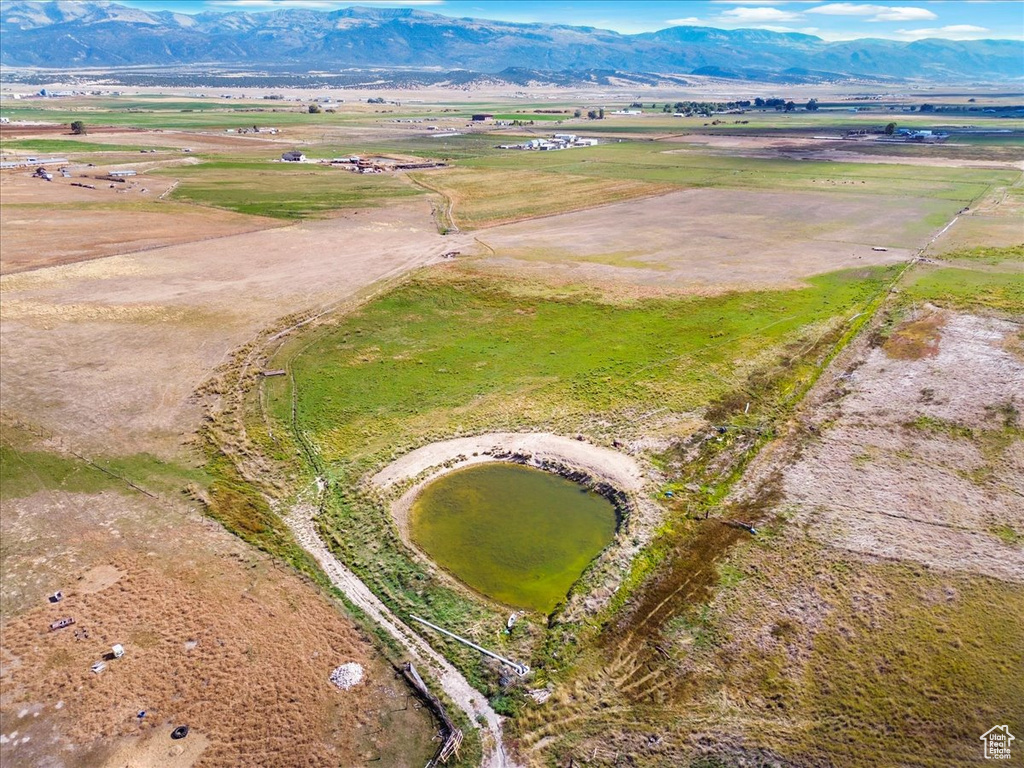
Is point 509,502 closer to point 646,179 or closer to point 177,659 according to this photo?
point 177,659

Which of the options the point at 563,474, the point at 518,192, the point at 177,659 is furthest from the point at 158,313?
the point at 518,192

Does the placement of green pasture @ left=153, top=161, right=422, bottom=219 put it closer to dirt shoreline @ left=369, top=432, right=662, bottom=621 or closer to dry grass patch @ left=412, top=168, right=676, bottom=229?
dry grass patch @ left=412, top=168, right=676, bottom=229


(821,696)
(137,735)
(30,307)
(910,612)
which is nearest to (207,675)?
(137,735)

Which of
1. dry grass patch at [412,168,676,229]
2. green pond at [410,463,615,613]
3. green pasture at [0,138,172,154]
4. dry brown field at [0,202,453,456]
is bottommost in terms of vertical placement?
green pasture at [0,138,172,154]

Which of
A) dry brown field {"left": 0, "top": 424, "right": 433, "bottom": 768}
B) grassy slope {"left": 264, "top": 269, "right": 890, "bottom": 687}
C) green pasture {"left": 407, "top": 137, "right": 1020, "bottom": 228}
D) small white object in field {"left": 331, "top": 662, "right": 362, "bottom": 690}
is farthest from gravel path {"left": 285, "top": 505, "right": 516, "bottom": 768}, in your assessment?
green pasture {"left": 407, "top": 137, "right": 1020, "bottom": 228}

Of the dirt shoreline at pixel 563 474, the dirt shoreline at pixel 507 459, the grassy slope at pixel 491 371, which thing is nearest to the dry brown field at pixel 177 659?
the grassy slope at pixel 491 371

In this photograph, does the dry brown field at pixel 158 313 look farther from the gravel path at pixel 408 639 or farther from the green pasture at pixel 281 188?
the green pasture at pixel 281 188
